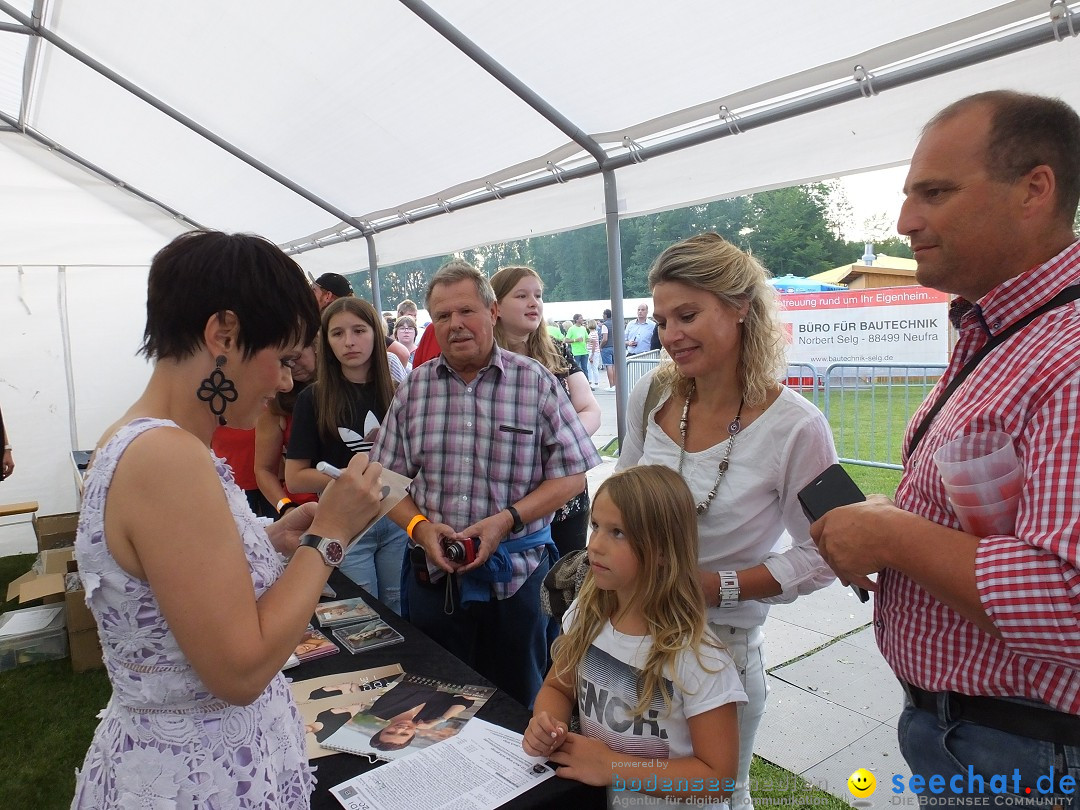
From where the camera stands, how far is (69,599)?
3779 millimetres

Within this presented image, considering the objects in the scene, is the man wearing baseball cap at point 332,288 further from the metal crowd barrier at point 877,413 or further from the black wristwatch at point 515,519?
the metal crowd barrier at point 877,413

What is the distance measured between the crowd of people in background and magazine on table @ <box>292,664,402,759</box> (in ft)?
0.95

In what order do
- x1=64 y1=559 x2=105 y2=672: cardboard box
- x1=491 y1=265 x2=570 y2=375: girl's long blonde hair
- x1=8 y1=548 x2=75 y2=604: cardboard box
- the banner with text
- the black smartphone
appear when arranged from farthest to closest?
1. the banner with text
2. x1=8 y1=548 x2=75 y2=604: cardboard box
3. x1=64 y1=559 x2=105 y2=672: cardboard box
4. x1=491 y1=265 x2=570 y2=375: girl's long blonde hair
5. the black smartphone

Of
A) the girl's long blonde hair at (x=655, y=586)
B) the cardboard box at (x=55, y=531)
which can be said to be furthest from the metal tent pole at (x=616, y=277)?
the cardboard box at (x=55, y=531)

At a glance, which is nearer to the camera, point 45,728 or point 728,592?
point 728,592

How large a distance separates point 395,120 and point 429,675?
3.82m

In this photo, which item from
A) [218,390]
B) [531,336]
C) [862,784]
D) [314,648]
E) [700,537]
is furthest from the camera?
[531,336]

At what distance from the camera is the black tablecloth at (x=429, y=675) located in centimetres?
124

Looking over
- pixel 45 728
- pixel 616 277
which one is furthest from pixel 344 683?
pixel 616 277

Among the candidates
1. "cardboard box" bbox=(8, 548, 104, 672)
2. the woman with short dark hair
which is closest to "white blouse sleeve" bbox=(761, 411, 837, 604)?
the woman with short dark hair

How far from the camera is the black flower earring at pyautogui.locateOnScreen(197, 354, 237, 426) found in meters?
1.01

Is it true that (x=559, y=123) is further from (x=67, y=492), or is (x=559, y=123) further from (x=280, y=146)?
(x=67, y=492)

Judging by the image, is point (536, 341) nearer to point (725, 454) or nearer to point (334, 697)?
point (725, 454)

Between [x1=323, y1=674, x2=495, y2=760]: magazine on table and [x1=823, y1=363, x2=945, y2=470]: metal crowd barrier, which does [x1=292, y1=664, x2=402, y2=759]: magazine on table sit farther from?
[x1=823, y1=363, x2=945, y2=470]: metal crowd barrier
